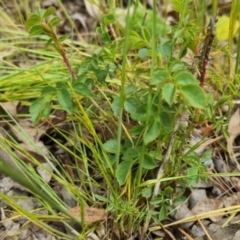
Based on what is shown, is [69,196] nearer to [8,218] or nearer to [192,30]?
[8,218]

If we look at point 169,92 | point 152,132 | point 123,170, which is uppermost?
point 169,92

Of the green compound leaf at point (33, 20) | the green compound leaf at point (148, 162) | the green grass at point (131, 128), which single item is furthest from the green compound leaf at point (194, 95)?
the green compound leaf at point (33, 20)

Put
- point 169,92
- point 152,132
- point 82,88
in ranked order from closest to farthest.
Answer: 1. point 169,92
2. point 152,132
3. point 82,88

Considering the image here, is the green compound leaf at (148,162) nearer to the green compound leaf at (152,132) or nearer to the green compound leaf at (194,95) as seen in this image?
the green compound leaf at (152,132)

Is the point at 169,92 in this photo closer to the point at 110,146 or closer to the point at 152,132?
the point at 152,132

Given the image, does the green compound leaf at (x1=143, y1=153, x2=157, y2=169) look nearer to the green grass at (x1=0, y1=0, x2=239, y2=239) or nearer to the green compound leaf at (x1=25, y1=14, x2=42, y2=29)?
the green grass at (x1=0, y1=0, x2=239, y2=239)

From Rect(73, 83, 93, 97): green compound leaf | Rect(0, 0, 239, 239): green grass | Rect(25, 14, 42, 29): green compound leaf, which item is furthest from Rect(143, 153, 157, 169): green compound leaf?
Rect(25, 14, 42, 29): green compound leaf

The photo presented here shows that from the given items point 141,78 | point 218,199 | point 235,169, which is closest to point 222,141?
point 235,169

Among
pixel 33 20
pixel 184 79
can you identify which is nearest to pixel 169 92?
pixel 184 79
